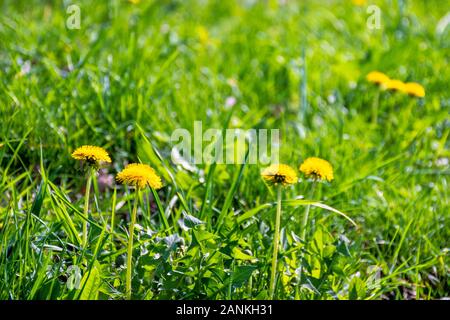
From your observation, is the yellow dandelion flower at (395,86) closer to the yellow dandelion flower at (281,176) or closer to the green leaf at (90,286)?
the yellow dandelion flower at (281,176)

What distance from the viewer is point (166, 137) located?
8.18 feet

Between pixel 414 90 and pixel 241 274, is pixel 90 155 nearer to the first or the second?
pixel 241 274

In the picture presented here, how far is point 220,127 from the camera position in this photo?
2635 mm

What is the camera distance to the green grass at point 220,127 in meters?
1.76

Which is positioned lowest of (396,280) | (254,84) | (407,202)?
(396,280)

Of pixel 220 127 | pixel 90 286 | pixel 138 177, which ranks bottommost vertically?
pixel 90 286

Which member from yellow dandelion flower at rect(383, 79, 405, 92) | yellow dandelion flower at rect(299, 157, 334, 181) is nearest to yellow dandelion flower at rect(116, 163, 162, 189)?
yellow dandelion flower at rect(299, 157, 334, 181)

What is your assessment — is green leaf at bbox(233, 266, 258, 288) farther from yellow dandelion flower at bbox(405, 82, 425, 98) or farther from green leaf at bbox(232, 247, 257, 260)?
yellow dandelion flower at bbox(405, 82, 425, 98)

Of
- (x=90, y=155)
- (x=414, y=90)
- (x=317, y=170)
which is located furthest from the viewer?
(x=414, y=90)

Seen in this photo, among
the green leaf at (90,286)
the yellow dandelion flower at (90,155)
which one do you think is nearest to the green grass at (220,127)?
the green leaf at (90,286)

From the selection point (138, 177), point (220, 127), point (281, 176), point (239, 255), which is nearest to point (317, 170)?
point (281, 176)
